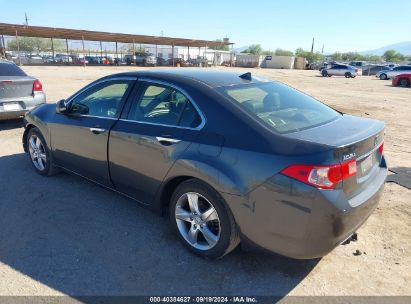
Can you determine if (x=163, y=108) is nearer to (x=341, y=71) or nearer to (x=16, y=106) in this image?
(x=16, y=106)

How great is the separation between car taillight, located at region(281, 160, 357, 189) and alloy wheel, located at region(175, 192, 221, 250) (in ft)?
2.65

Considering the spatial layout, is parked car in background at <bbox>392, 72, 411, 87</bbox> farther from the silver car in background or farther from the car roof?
the car roof

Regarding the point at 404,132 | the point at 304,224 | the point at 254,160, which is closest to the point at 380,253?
the point at 304,224

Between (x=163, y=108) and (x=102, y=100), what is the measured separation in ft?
3.36

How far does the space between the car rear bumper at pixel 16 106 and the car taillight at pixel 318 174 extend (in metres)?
6.62

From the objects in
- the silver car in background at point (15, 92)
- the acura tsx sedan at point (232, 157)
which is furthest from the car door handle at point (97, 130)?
the silver car in background at point (15, 92)

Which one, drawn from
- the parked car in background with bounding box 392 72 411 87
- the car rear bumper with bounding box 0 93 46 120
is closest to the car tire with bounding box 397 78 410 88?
the parked car in background with bounding box 392 72 411 87

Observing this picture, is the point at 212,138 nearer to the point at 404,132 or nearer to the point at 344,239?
the point at 344,239

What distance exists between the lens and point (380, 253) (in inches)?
126

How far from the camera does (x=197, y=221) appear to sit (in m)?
3.07

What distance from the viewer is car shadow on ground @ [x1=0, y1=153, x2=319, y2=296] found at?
2746 millimetres

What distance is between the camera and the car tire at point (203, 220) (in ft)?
9.25

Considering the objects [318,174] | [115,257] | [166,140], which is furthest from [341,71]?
[115,257]

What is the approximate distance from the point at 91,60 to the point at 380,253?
2161 inches
